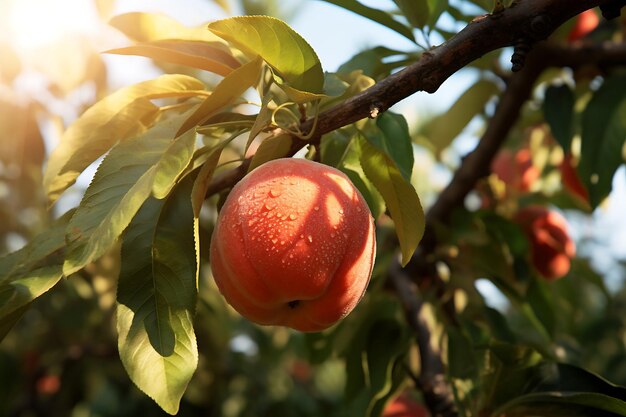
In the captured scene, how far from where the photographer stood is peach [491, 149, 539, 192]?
2.32m

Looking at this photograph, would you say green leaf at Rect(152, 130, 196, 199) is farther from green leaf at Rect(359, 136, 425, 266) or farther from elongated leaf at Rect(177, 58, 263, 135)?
green leaf at Rect(359, 136, 425, 266)

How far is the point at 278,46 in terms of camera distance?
0.91m

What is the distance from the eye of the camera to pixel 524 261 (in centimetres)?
171

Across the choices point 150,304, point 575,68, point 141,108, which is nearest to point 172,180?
point 150,304

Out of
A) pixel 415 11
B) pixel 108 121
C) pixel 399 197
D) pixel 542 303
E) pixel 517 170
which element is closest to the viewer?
pixel 399 197

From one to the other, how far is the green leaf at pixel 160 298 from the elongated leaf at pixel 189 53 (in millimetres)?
165

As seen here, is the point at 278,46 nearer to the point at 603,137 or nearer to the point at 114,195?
the point at 114,195

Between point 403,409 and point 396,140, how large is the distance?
938mm

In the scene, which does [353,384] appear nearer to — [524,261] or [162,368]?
[524,261]

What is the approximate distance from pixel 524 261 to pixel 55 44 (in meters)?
1.64

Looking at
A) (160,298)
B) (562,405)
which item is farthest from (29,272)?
(562,405)

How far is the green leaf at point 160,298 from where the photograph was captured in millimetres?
866

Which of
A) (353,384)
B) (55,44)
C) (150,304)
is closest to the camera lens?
(150,304)

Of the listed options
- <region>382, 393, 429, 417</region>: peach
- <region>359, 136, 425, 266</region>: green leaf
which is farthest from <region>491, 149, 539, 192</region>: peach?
<region>359, 136, 425, 266</region>: green leaf
